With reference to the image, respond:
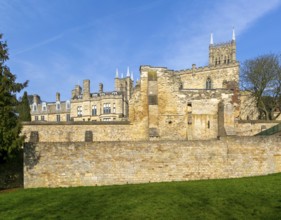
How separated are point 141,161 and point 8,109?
8.64 metres

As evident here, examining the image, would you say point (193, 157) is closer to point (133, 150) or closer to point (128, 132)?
point (133, 150)

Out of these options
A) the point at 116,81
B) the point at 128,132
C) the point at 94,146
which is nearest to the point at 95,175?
the point at 94,146

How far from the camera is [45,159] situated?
67.4ft

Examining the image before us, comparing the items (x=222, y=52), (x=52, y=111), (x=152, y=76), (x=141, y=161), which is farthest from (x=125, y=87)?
(x=141, y=161)

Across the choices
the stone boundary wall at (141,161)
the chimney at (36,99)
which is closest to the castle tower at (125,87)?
the chimney at (36,99)

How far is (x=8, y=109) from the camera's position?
1908 centimetres

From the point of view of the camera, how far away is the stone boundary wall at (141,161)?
67.3 feet

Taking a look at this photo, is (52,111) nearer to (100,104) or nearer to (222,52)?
(100,104)

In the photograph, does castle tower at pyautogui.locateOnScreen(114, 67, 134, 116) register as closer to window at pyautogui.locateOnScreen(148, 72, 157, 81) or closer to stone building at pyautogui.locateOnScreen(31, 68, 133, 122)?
stone building at pyautogui.locateOnScreen(31, 68, 133, 122)

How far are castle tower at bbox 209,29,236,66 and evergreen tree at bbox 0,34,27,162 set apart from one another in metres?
66.5

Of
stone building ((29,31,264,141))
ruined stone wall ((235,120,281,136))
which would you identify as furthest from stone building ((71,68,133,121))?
ruined stone wall ((235,120,281,136))

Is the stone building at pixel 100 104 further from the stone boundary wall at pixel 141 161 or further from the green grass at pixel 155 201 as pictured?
the green grass at pixel 155 201

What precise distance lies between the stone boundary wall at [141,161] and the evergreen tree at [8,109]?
1.49 metres

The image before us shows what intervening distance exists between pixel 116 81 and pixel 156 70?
38.9 meters
